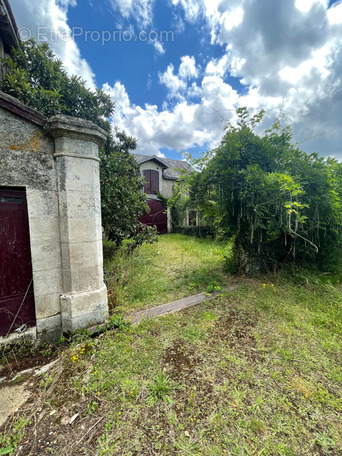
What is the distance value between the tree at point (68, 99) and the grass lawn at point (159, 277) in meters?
0.94

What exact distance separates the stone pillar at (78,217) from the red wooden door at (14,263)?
39 centimetres

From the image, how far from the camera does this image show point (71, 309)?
93.0 inches

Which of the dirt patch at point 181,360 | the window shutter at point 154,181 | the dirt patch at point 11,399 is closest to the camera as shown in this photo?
the dirt patch at point 11,399

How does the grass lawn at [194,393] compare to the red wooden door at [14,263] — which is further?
the red wooden door at [14,263]

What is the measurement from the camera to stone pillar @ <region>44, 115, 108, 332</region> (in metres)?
2.27

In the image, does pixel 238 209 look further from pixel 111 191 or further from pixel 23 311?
pixel 23 311

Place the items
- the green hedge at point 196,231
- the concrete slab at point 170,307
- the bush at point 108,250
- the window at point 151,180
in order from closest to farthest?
the concrete slab at point 170,307, the bush at point 108,250, the green hedge at point 196,231, the window at point 151,180

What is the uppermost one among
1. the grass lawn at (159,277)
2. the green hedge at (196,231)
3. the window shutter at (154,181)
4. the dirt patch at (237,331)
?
the window shutter at (154,181)

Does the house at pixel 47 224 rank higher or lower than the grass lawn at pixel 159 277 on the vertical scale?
higher

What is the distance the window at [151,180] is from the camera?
1237 cm

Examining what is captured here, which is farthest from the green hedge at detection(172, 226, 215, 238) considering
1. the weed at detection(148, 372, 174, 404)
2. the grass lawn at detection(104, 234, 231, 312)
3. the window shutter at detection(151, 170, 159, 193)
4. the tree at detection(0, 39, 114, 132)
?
the weed at detection(148, 372, 174, 404)

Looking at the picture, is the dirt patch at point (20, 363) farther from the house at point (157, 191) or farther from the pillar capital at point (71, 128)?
the house at point (157, 191)

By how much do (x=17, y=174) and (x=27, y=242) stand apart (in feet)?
2.62

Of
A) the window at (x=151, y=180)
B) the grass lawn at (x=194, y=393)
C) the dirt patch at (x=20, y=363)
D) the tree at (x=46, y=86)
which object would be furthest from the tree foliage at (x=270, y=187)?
the window at (x=151, y=180)
